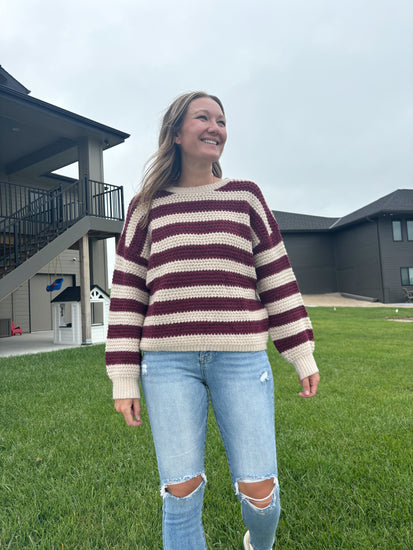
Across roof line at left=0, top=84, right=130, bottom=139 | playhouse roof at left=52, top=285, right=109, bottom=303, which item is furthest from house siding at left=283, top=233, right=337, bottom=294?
playhouse roof at left=52, top=285, right=109, bottom=303

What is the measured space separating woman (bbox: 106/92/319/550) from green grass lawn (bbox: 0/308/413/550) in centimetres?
76

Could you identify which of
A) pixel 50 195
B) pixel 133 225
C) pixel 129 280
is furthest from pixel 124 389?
pixel 50 195

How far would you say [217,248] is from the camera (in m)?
1.54

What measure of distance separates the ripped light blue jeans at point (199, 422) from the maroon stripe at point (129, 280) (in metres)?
0.30

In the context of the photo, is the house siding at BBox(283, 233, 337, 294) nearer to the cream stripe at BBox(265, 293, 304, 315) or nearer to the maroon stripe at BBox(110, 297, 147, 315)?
the cream stripe at BBox(265, 293, 304, 315)

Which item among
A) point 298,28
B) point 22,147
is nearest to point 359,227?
point 298,28

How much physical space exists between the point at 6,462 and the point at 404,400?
3.83 m

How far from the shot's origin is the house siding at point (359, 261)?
82.4 feet

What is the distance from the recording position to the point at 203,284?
149 centimetres

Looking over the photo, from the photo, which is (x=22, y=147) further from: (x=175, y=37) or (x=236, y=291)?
(x=236, y=291)

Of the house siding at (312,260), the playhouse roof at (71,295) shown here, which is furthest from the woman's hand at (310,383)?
the house siding at (312,260)

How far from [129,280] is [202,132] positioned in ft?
2.16

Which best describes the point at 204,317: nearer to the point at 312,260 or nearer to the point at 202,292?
the point at 202,292

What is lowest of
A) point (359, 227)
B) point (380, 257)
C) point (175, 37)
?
point (380, 257)
